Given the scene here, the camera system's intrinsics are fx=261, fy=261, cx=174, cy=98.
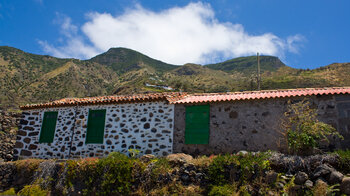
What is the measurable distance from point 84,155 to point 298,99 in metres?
9.52

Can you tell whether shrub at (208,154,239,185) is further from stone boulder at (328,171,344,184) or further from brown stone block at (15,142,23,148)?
brown stone block at (15,142,23,148)

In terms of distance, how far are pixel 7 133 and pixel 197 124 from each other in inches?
446

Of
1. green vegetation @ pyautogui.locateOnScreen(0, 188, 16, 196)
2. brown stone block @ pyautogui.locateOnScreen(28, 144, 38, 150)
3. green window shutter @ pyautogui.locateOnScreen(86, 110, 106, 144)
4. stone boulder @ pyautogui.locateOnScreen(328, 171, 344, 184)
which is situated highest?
green window shutter @ pyautogui.locateOnScreen(86, 110, 106, 144)

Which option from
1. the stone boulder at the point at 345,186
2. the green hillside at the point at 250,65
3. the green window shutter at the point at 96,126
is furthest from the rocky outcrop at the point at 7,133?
the green hillside at the point at 250,65

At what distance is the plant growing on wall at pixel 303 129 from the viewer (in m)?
8.11

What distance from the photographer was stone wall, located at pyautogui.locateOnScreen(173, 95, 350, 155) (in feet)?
31.0

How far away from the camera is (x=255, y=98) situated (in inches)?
400

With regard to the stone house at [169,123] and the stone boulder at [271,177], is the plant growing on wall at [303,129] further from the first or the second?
the stone boulder at [271,177]

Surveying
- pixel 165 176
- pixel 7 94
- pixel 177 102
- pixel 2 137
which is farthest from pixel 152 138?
pixel 7 94

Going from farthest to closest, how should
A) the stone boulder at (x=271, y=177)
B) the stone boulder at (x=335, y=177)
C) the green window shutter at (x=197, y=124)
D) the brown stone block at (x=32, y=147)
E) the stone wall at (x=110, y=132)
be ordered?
the brown stone block at (x=32, y=147) < the stone wall at (x=110, y=132) < the green window shutter at (x=197, y=124) < the stone boulder at (x=271, y=177) < the stone boulder at (x=335, y=177)

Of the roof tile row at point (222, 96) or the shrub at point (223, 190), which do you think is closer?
the shrub at point (223, 190)

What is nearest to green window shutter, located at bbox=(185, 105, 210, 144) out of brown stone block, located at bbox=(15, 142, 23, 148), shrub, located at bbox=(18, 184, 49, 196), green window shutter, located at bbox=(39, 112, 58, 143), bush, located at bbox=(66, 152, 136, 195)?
bush, located at bbox=(66, 152, 136, 195)

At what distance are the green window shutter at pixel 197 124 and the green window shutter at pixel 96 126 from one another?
161 inches

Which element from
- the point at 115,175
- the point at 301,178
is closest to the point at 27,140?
the point at 115,175
